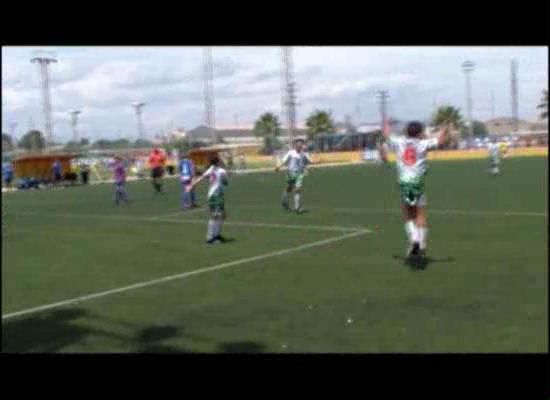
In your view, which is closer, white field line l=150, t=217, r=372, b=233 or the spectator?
white field line l=150, t=217, r=372, b=233

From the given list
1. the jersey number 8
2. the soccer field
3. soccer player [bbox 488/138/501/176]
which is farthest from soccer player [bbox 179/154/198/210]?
soccer player [bbox 488/138/501/176]

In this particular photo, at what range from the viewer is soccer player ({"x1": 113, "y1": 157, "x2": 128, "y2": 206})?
57.7 ft

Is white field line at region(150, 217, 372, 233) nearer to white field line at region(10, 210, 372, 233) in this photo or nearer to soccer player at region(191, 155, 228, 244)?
white field line at region(10, 210, 372, 233)

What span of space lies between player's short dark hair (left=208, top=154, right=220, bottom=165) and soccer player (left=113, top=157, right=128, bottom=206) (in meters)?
6.39

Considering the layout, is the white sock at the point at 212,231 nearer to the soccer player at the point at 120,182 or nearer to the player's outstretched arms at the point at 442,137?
the player's outstretched arms at the point at 442,137

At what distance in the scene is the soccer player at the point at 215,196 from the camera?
10.6 meters

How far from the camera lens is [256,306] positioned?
267 inches

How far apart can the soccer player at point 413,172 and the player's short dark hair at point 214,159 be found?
9.80ft

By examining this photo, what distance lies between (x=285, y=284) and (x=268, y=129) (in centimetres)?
165

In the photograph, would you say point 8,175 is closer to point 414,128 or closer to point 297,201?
point 297,201

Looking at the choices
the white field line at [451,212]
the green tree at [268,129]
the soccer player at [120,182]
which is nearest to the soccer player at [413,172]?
the green tree at [268,129]

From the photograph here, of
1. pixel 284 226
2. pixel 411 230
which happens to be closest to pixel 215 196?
pixel 284 226
